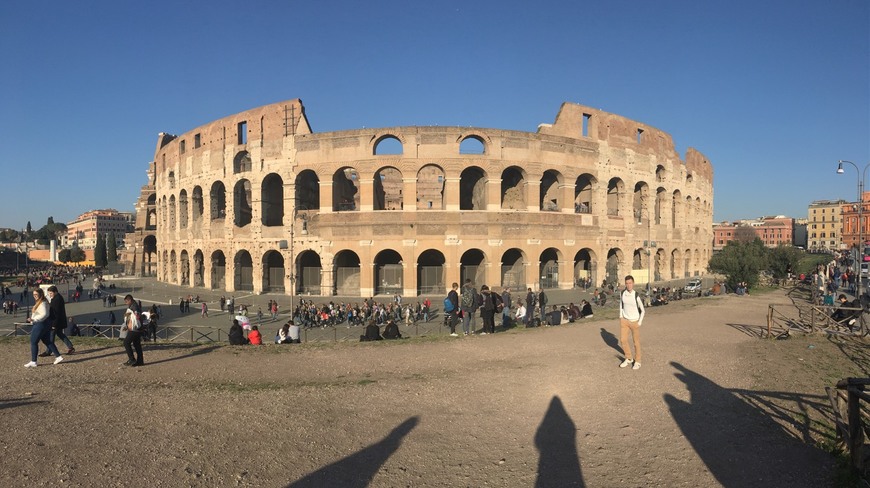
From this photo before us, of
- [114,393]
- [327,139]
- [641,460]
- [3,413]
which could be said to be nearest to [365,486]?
[641,460]

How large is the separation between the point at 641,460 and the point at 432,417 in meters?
2.56

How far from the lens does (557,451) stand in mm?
4832

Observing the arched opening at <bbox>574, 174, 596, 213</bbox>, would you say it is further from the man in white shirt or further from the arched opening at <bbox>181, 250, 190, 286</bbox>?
the arched opening at <bbox>181, 250, 190, 286</bbox>

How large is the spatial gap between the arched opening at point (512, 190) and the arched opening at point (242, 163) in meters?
19.0

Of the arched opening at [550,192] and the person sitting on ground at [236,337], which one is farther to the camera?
the arched opening at [550,192]

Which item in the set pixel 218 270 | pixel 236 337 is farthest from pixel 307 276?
pixel 236 337

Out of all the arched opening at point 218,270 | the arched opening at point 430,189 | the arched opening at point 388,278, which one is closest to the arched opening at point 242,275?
the arched opening at point 218,270

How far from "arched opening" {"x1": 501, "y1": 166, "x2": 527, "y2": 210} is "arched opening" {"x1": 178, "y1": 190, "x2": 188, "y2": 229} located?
26668 mm

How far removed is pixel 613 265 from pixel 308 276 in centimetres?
2318

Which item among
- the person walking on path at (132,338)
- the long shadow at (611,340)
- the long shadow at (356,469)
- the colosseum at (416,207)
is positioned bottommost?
the long shadow at (611,340)

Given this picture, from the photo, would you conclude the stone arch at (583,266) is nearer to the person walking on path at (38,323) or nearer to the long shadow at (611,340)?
the long shadow at (611,340)

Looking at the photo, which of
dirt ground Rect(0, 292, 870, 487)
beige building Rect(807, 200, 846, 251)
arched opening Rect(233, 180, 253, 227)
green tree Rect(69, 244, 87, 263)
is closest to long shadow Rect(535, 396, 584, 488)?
dirt ground Rect(0, 292, 870, 487)

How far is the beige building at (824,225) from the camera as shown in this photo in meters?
86.6

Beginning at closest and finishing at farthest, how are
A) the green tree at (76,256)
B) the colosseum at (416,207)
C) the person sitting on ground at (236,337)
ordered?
1. the person sitting on ground at (236,337)
2. the colosseum at (416,207)
3. the green tree at (76,256)
